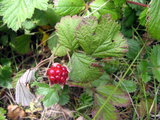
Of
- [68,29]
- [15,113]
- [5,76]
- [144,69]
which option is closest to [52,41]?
[68,29]

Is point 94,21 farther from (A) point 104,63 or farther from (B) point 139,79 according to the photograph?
(B) point 139,79

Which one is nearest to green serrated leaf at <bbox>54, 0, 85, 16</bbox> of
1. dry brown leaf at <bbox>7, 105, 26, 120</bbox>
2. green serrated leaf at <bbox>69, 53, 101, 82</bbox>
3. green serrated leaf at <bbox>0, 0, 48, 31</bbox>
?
green serrated leaf at <bbox>0, 0, 48, 31</bbox>

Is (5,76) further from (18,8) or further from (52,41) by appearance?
(18,8)

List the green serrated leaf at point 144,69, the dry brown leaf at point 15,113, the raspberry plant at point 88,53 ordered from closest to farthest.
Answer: the raspberry plant at point 88,53
the green serrated leaf at point 144,69
the dry brown leaf at point 15,113

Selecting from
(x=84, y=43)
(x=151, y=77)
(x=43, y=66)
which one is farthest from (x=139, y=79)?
(x=43, y=66)

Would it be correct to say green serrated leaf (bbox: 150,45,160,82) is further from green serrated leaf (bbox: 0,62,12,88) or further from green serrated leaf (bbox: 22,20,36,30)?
green serrated leaf (bbox: 0,62,12,88)

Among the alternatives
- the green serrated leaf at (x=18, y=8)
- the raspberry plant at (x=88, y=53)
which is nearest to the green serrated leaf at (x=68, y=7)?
the raspberry plant at (x=88, y=53)

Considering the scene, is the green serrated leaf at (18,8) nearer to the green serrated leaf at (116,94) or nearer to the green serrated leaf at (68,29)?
the green serrated leaf at (68,29)
